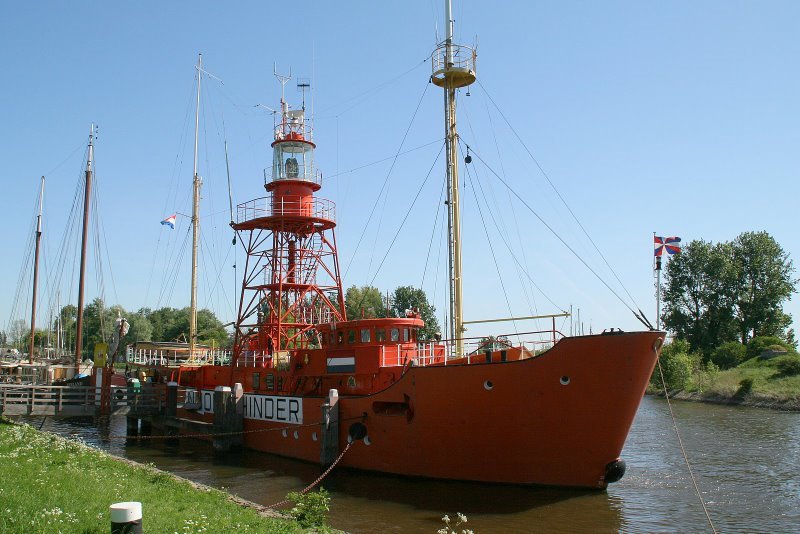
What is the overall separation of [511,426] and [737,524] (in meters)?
5.55

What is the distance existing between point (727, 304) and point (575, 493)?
5481cm

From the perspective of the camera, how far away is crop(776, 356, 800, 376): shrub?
45.2m

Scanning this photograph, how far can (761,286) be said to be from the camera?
209 feet

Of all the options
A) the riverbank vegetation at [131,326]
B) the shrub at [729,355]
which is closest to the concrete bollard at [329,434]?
the shrub at [729,355]

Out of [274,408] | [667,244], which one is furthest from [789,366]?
[274,408]

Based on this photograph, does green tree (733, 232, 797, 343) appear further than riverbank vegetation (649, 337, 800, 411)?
Yes

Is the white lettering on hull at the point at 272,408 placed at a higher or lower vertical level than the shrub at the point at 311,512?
higher

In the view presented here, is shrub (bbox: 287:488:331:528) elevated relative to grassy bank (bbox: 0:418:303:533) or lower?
lower

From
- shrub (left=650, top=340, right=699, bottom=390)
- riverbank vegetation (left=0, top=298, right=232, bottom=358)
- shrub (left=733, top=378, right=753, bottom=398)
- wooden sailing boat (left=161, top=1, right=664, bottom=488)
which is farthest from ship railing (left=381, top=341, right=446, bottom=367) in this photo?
riverbank vegetation (left=0, top=298, right=232, bottom=358)

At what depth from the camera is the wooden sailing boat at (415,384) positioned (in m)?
16.7

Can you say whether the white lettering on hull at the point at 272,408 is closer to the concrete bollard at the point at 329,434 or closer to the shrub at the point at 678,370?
the concrete bollard at the point at 329,434

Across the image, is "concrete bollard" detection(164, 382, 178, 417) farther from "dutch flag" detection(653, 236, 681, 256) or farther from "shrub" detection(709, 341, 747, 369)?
"shrub" detection(709, 341, 747, 369)

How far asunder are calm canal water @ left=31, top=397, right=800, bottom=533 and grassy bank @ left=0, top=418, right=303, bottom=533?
3.37 meters

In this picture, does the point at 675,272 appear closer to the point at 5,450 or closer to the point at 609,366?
the point at 609,366
